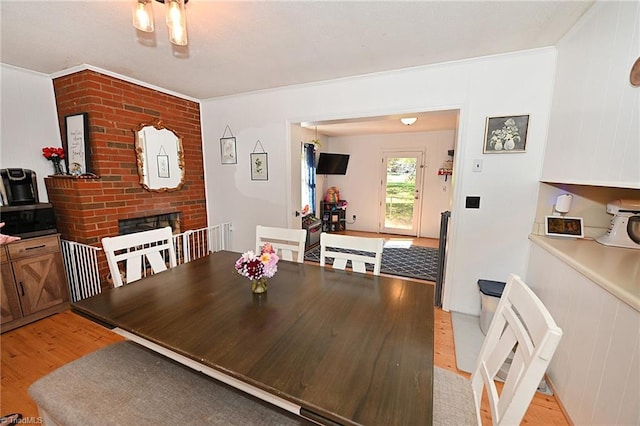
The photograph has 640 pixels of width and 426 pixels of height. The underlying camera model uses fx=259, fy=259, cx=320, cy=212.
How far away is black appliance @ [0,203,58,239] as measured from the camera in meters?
2.24

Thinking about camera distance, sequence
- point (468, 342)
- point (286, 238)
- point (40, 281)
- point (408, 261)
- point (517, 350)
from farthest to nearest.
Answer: point (408, 261), point (40, 281), point (468, 342), point (286, 238), point (517, 350)

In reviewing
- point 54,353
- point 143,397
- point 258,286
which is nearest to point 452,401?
point 258,286

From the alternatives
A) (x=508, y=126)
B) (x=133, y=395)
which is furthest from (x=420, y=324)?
(x=508, y=126)

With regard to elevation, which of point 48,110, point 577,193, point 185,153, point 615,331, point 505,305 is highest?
point 48,110

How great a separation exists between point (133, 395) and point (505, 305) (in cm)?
157

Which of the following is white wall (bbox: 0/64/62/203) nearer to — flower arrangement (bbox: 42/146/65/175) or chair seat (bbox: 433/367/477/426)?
flower arrangement (bbox: 42/146/65/175)

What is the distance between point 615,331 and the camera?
1.20 m

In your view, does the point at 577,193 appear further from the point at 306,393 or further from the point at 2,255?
the point at 2,255

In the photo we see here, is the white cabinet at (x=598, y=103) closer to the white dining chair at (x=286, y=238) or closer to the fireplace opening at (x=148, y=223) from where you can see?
the white dining chair at (x=286, y=238)

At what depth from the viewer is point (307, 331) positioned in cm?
107

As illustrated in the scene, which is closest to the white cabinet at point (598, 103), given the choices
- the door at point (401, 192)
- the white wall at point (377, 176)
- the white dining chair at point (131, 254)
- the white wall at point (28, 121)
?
the white dining chair at point (131, 254)

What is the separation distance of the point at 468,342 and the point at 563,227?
1.22 metres

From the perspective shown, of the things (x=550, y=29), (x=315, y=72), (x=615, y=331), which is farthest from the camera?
(x=315, y=72)

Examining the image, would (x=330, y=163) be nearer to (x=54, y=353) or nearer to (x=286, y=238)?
(x=286, y=238)
